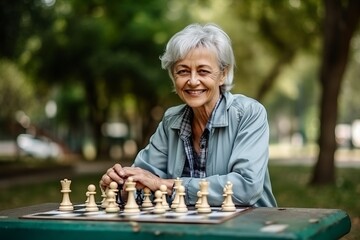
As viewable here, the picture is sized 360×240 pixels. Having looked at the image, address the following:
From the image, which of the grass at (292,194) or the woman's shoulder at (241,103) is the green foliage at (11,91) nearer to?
the grass at (292,194)

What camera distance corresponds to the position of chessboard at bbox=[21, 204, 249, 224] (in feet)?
8.64

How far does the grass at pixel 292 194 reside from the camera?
11.4 metres

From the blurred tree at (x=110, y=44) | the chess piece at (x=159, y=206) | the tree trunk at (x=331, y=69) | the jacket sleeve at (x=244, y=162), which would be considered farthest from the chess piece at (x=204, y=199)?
the blurred tree at (x=110, y=44)

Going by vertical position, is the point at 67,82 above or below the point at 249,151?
above

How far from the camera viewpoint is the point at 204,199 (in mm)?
2949

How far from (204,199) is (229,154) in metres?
0.56

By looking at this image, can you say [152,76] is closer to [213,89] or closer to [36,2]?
[36,2]

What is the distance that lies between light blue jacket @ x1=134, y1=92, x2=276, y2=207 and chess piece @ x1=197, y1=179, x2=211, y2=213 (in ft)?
0.84

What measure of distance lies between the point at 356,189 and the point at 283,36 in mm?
12196

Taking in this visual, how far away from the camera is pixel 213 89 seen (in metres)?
3.48

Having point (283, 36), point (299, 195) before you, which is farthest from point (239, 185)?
point (283, 36)

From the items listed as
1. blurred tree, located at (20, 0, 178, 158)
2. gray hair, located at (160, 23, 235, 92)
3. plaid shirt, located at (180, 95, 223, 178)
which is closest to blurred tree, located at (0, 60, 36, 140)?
blurred tree, located at (20, 0, 178, 158)

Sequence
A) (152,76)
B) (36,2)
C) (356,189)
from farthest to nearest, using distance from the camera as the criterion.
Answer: (152,76) < (36,2) < (356,189)

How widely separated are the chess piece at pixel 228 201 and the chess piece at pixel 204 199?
7 centimetres
